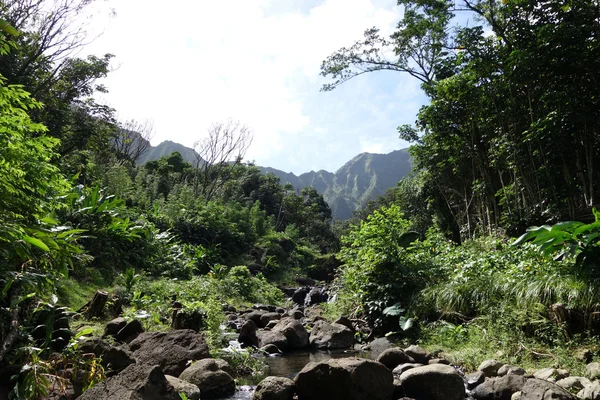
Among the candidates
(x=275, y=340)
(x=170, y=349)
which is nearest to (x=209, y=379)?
(x=170, y=349)

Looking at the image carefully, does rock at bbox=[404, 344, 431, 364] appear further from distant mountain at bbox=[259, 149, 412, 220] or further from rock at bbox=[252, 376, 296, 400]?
distant mountain at bbox=[259, 149, 412, 220]

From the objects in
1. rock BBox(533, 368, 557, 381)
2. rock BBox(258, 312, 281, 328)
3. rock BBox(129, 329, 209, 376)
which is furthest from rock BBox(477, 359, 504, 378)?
rock BBox(258, 312, 281, 328)

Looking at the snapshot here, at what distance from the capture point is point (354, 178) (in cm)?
18175

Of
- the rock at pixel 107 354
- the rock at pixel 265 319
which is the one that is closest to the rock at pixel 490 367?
the rock at pixel 107 354

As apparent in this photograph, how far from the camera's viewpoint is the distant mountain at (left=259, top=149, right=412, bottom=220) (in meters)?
160

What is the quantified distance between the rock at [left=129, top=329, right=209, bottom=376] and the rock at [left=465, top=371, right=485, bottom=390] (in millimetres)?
3198

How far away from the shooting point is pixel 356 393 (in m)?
4.18

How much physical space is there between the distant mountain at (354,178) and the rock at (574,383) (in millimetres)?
142901

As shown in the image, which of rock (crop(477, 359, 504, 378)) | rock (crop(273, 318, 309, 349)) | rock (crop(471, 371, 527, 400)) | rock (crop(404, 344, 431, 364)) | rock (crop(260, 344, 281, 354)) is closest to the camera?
rock (crop(471, 371, 527, 400))

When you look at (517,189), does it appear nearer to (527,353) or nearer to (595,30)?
(595,30)

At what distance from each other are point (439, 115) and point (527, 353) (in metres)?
8.58

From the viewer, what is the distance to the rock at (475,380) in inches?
186

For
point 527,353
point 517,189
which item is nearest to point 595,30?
point 517,189

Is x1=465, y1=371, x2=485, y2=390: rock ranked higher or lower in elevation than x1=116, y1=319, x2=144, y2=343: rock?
lower
